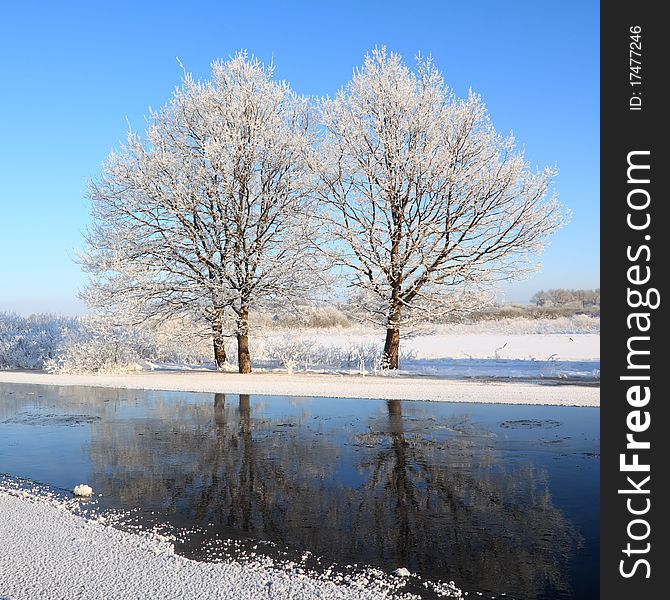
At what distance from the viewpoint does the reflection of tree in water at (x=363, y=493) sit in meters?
5.72

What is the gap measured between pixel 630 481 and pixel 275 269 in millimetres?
17281

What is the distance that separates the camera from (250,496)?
7.61m

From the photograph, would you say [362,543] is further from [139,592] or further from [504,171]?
[504,171]

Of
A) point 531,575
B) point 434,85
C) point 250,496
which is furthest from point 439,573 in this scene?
point 434,85

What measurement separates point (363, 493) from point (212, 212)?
15.5m

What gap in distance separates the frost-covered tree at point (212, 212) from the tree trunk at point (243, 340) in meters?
0.04

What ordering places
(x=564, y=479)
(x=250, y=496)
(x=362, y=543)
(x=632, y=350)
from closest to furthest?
(x=632, y=350) → (x=362, y=543) → (x=250, y=496) → (x=564, y=479)

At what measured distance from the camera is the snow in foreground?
480 centimetres

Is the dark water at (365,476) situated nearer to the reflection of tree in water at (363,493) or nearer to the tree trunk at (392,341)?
the reflection of tree in water at (363,493)

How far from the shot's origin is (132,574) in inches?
202

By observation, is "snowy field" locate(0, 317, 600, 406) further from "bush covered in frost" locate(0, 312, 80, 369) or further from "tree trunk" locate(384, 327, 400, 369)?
"bush covered in frost" locate(0, 312, 80, 369)

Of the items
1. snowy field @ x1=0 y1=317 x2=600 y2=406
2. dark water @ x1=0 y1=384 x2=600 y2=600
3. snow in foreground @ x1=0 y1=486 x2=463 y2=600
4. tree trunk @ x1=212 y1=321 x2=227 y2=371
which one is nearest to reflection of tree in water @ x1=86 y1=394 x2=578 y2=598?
dark water @ x1=0 y1=384 x2=600 y2=600

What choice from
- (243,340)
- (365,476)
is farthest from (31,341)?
(365,476)

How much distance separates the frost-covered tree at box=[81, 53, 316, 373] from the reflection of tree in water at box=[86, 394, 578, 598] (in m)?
9.99
